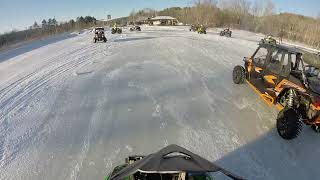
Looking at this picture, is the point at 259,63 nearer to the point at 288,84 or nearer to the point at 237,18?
the point at 288,84

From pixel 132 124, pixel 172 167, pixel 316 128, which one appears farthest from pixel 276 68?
pixel 172 167

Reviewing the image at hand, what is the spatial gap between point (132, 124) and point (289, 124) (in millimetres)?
3607

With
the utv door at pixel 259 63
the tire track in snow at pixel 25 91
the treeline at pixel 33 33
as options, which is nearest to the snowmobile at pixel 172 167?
the tire track in snow at pixel 25 91

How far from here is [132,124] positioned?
822 cm

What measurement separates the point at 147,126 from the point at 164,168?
4686 mm

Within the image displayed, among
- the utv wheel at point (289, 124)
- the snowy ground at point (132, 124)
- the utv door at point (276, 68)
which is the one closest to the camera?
the snowy ground at point (132, 124)

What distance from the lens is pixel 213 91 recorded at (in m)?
11.2

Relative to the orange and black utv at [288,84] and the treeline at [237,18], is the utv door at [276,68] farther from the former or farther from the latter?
the treeline at [237,18]

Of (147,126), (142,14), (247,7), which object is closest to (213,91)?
(147,126)

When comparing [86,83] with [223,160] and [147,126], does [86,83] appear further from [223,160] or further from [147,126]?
[223,160]

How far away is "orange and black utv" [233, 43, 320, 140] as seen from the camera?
730 cm

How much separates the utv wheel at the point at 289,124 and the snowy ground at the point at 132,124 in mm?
229

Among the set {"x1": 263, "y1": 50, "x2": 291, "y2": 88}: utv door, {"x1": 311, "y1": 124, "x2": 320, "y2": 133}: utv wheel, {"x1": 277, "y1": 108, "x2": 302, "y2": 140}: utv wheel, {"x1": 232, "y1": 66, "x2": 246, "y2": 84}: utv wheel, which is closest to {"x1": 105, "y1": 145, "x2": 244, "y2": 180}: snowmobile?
{"x1": 277, "y1": 108, "x2": 302, "y2": 140}: utv wheel

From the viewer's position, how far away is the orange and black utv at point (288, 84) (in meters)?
7.30
